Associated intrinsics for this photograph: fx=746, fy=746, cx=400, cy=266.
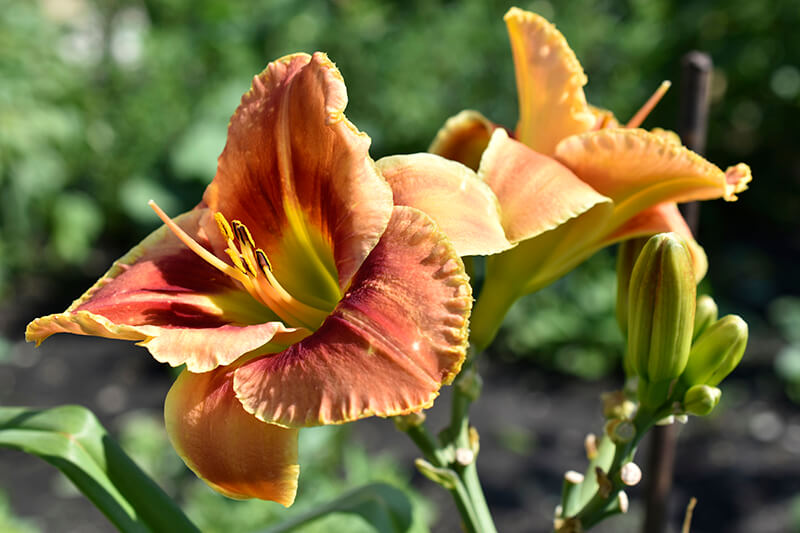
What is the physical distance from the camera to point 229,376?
2.22 feet

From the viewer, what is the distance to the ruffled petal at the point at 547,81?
841mm

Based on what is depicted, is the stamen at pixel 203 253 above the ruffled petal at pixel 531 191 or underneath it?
underneath

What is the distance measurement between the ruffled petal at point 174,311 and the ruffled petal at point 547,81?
14.8 inches

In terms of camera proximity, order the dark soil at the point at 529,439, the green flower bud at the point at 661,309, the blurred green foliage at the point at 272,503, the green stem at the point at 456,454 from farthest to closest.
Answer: the dark soil at the point at 529,439, the blurred green foliage at the point at 272,503, the green stem at the point at 456,454, the green flower bud at the point at 661,309

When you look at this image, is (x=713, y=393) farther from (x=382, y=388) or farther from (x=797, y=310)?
(x=797, y=310)

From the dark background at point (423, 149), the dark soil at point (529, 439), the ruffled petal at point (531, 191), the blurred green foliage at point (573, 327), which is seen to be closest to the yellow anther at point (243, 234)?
the ruffled petal at point (531, 191)

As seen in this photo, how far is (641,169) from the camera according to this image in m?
0.76

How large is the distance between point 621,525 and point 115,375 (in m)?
2.31

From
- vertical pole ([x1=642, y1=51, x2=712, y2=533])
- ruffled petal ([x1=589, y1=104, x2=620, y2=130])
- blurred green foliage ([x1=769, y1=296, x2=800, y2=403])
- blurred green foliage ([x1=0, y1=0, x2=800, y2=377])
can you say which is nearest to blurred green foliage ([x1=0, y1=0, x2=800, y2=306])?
blurred green foliage ([x1=0, y1=0, x2=800, y2=377])

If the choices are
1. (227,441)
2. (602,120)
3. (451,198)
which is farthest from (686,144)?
(227,441)

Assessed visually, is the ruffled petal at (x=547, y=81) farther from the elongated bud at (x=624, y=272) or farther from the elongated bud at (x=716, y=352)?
the elongated bud at (x=716, y=352)

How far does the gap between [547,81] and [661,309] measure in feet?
0.96

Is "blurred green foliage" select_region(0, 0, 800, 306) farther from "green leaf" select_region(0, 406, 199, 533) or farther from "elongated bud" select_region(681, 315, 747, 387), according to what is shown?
"green leaf" select_region(0, 406, 199, 533)

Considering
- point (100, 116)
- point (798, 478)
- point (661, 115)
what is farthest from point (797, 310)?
point (100, 116)
